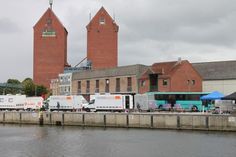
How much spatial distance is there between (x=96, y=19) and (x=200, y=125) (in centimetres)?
Result: 10812

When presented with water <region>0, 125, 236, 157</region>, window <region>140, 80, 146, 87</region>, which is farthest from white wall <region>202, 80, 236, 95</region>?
water <region>0, 125, 236, 157</region>

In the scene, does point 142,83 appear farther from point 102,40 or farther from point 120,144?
point 102,40

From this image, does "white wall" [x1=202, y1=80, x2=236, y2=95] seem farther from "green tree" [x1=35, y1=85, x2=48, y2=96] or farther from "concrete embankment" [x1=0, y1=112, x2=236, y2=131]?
"green tree" [x1=35, y1=85, x2=48, y2=96]

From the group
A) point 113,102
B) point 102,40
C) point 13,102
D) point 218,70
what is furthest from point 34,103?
point 102,40

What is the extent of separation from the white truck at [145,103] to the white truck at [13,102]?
24936mm

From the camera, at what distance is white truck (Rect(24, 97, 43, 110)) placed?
8944 cm

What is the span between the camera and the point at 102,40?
160875 mm

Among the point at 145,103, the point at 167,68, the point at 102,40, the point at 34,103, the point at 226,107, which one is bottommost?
the point at 226,107

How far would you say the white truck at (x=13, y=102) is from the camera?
91.3 meters

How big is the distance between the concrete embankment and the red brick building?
27.3 meters

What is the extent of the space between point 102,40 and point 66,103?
8115cm

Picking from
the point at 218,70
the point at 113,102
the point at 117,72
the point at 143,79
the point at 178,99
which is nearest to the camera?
the point at 113,102

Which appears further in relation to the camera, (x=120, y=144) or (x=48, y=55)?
(x=48, y=55)

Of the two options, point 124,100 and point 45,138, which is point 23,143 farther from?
point 124,100
